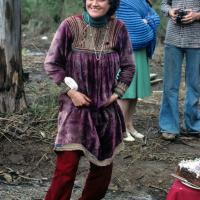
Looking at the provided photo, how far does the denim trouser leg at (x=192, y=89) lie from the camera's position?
6094 millimetres

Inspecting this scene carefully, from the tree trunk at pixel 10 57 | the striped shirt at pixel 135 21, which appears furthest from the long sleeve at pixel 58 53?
the tree trunk at pixel 10 57

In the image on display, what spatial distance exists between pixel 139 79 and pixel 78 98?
7.69 ft

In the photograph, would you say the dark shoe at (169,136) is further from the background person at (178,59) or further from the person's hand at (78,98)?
the person's hand at (78,98)

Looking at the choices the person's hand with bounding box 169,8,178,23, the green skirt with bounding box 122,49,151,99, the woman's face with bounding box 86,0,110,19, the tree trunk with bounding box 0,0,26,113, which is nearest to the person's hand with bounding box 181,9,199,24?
the person's hand with bounding box 169,8,178,23

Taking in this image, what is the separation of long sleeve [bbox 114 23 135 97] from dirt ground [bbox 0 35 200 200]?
4.17 ft

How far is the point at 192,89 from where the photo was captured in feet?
20.8

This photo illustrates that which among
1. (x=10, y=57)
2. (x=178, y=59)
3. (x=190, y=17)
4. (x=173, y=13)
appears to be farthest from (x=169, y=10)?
(x=10, y=57)

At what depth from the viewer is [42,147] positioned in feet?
19.1

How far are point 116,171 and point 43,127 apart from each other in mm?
1187

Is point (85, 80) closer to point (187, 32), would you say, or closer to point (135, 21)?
point (135, 21)

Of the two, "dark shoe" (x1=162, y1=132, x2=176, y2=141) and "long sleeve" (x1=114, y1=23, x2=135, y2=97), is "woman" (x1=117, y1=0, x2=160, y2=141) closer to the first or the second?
"dark shoe" (x1=162, y1=132, x2=176, y2=141)

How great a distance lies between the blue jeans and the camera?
6.12 m

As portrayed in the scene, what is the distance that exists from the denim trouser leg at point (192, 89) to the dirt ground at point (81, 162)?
19 cm

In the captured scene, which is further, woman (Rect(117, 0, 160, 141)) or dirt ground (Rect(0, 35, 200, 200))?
woman (Rect(117, 0, 160, 141))
